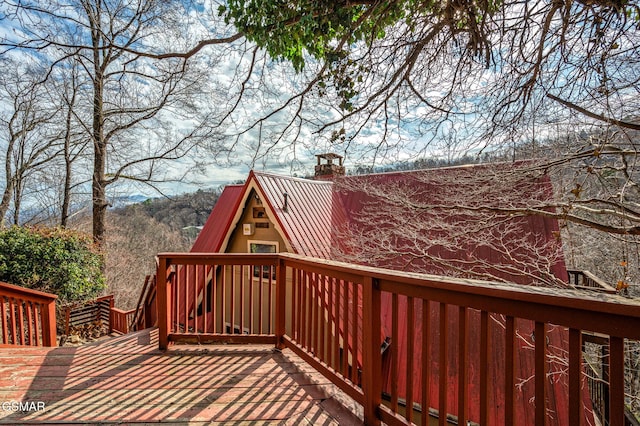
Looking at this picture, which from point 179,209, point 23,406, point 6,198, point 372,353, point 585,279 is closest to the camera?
point 372,353

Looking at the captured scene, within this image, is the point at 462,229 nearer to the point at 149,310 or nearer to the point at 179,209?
the point at 149,310

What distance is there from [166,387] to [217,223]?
24.5 ft

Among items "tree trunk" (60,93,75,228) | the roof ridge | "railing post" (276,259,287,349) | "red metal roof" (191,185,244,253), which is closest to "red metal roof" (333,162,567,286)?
the roof ridge

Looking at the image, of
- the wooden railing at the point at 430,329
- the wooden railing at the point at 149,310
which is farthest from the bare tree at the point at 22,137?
the wooden railing at the point at 430,329

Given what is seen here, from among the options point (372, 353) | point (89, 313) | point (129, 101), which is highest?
point (129, 101)

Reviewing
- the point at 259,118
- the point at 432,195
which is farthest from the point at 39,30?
the point at 432,195

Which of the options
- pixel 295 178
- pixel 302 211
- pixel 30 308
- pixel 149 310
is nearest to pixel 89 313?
pixel 149 310

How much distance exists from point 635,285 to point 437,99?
3.78 meters

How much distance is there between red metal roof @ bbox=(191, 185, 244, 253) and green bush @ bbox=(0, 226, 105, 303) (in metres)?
2.70

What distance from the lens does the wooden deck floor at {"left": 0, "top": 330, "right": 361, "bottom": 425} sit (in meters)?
2.22

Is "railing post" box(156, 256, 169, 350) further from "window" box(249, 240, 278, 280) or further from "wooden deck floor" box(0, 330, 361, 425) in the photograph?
"window" box(249, 240, 278, 280)

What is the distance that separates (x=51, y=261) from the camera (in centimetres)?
777

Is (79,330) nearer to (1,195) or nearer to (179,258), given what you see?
(1,195)

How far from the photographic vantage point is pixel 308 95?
4.07 meters
